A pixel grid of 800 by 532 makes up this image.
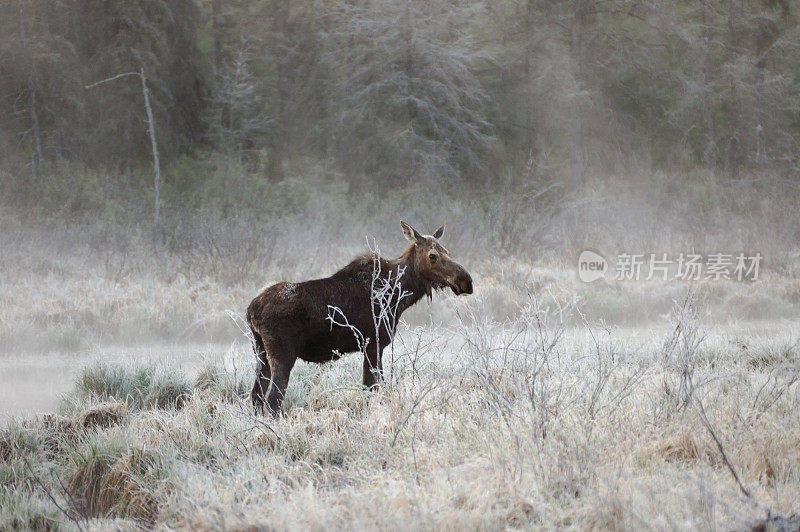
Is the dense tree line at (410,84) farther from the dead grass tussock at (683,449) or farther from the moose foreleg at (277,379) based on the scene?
the dead grass tussock at (683,449)

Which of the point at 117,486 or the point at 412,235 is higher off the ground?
the point at 412,235

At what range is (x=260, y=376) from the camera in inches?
178

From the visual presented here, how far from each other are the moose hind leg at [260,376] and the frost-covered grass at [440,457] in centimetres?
16

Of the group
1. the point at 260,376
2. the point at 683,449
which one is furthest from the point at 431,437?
the point at 260,376

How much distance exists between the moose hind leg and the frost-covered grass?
158 millimetres

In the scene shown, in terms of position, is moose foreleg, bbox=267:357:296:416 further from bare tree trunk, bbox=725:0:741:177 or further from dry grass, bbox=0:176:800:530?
bare tree trunk, bbox=725:0:741:177

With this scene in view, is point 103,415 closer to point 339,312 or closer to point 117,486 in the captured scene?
point 117,486

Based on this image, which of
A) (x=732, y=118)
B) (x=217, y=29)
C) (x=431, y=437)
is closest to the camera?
(x=431, y=437)

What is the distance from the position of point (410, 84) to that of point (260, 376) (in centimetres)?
1164

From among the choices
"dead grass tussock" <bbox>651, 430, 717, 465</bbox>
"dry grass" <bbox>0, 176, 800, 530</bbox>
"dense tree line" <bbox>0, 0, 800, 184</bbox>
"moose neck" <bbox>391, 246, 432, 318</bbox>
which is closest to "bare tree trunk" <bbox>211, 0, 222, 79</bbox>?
"dense tree line" <bbox>0, 0, 800, 184</bbox>

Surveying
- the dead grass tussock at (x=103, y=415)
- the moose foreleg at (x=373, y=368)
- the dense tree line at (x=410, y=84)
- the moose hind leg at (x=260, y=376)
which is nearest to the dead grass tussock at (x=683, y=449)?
the moose foreleg at (x=373, y=368)

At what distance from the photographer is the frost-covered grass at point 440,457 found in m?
2.76

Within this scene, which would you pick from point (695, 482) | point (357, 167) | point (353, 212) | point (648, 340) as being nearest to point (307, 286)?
point (695, 482)

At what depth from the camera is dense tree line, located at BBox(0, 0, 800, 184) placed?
14664 millimetres
